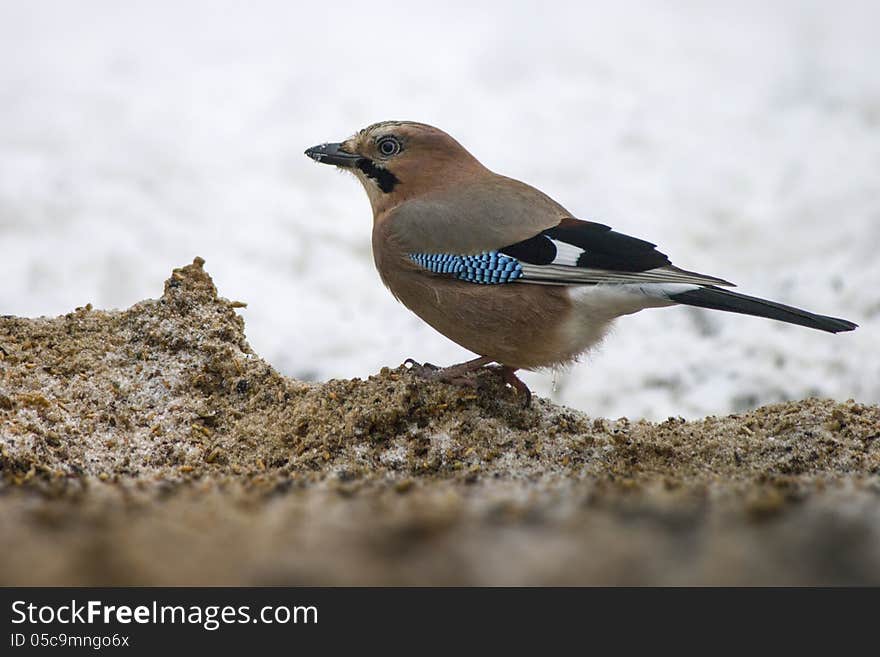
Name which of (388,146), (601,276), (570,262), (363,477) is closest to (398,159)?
(388,146)

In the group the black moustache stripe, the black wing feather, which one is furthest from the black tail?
the black moustache stripe

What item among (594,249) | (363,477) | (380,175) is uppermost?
(380,175)

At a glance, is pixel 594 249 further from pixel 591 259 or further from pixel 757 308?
pixel 757 308

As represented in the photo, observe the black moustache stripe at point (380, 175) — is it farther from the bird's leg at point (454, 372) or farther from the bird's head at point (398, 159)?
the bird's leg at point (454, 372)

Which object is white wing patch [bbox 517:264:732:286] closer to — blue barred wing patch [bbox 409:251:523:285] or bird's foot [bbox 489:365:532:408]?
blue barred wing patch [bbox 409:251:523:285]

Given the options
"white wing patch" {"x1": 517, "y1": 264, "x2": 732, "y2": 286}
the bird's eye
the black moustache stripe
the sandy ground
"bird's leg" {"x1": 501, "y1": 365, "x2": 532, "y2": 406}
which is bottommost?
the sandy ground

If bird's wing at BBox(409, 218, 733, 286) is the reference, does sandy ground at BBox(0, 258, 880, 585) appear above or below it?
below

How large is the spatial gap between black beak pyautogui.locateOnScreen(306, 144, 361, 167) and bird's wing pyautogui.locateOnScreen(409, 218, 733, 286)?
Result: 77 centimetres

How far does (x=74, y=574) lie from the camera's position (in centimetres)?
177

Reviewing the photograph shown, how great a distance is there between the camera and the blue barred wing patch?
4.02 m

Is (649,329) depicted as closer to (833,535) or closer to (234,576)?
(833,535)

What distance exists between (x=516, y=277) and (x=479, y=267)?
6.7 inches

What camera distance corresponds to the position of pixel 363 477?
3365 mm

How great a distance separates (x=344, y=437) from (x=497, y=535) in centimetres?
192
